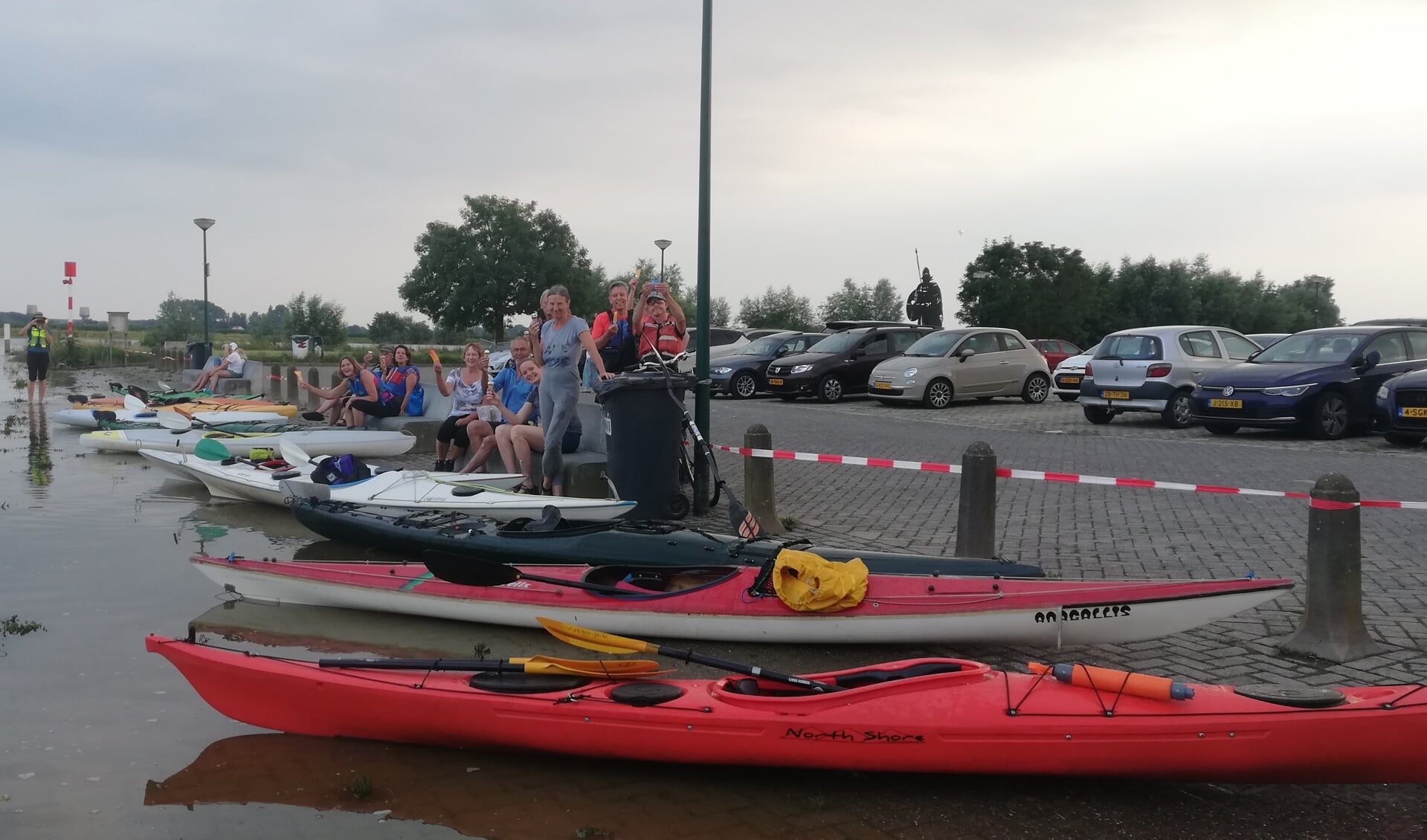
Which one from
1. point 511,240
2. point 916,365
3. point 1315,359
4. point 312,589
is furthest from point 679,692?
point 511,240

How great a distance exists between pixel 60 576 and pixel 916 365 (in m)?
15.1

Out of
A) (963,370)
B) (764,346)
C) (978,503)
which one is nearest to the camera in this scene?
(978,503)

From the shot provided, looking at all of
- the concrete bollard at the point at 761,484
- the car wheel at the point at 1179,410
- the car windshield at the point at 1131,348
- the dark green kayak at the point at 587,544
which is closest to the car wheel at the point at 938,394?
the car windshield at the point at 1131,348

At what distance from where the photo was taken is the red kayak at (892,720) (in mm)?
3764

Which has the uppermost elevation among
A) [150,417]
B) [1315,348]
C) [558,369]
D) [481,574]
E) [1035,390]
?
[1315,348]

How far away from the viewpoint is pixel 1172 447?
13.7m

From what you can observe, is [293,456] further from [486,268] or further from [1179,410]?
[486,268]

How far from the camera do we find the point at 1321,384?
1406cm

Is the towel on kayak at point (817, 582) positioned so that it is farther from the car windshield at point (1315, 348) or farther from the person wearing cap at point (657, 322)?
the car windshield at point (1315, 348)

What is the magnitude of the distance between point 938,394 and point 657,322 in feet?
37.8

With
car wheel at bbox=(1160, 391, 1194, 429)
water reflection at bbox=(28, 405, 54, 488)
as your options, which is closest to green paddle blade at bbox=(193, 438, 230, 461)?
water reflection at bbox=(28, 405, 54, 488)

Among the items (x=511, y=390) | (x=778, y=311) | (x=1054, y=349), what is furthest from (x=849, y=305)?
(x=511, y=390)

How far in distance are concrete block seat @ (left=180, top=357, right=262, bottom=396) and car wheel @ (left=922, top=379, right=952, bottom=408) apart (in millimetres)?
14079

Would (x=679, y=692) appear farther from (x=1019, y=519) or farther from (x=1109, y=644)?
(x=1019, y=519)
